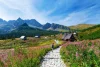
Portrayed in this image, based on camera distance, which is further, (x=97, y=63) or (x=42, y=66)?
(x=42, y=66)

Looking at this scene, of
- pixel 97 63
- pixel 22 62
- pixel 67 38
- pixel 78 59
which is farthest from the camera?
pixel 67 38

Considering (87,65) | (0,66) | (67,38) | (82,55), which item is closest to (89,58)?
(82,55)

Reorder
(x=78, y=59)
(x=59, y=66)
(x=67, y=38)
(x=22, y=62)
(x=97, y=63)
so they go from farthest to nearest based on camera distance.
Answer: (x=67, y=38), (x=59, y=66), (x=78, y=59), (x=22, y=62), (x=97, y=63)

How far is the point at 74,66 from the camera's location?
18.1 metres

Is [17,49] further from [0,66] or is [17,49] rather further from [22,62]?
[0,66]

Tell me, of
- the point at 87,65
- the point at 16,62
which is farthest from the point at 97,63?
the point at 16,62

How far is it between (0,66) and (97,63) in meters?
6.74

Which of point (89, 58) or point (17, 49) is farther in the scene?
point (17, 49)

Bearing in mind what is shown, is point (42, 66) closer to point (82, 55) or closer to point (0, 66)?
point (82, 55)

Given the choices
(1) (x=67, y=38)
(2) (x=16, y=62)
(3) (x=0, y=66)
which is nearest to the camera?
(3) (x=0, y=66)

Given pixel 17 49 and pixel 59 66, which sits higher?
pixel 17 49

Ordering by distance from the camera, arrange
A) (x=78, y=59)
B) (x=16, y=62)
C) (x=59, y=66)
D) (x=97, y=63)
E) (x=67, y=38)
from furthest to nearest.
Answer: (x=67, y=38)
(x=59, y=66)
(x=78, y=59)
(x=16, y=62)
(x=97, y=63)

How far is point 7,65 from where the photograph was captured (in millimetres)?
13844

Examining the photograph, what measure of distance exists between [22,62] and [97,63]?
6.50 metres
